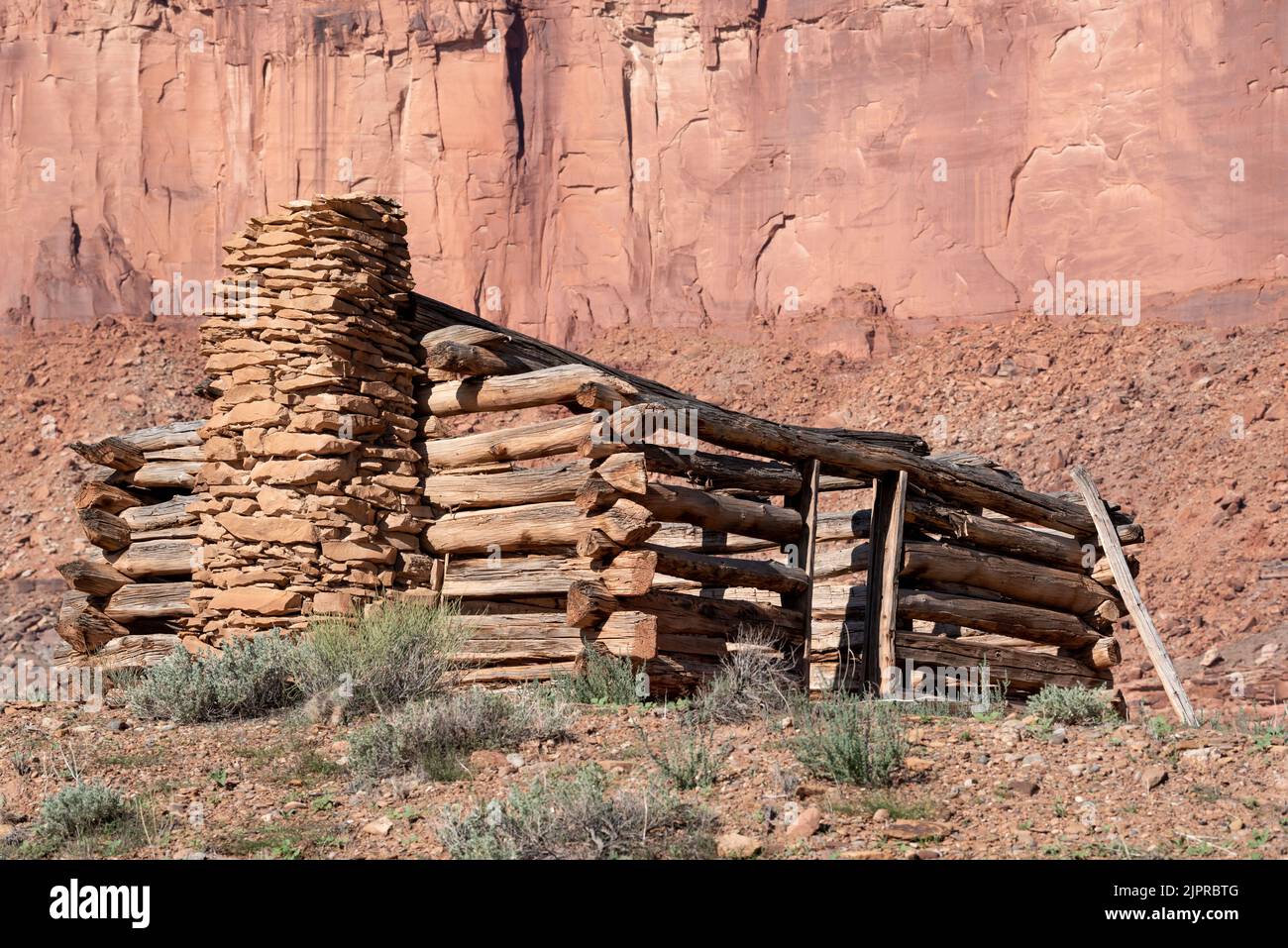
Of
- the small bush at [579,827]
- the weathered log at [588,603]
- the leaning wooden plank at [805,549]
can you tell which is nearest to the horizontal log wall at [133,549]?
the weathered log at [588,603]

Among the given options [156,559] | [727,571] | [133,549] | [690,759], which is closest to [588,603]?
[727,571]

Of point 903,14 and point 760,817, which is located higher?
point 903,14

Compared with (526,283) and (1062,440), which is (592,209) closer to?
(526,283)

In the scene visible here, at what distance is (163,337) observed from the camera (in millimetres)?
33719

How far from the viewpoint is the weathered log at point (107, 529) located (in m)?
10.4

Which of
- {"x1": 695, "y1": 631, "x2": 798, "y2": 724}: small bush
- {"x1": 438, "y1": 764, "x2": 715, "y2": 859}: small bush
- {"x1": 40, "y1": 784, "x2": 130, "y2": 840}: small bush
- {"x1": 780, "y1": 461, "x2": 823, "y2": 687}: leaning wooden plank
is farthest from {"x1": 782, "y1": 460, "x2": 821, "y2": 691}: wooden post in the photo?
{"x1": 40, "y1": 784, "x2": 130, "y2": 840}: small bush

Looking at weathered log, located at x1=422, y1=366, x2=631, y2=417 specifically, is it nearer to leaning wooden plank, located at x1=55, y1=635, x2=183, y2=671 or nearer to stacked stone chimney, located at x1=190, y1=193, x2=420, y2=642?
stacked stone chimney, located at x1=190, y1=193, x2=420, y2=642

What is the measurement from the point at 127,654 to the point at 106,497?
4.49 ft

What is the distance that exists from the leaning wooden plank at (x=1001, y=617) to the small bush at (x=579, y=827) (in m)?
5.24

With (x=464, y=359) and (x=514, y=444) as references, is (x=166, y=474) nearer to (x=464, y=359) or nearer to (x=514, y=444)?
(x=464, y=359)

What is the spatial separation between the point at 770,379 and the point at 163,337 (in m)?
15.2

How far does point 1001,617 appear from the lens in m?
11.1
